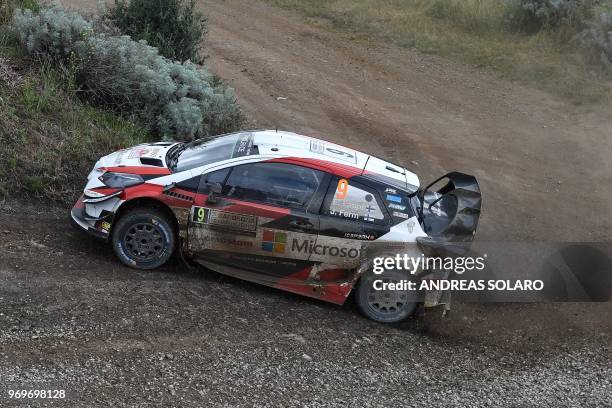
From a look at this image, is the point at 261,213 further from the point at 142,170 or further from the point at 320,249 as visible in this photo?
the point at 142,170

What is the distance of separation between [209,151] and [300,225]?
1508mm

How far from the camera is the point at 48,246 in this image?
31.2 ft

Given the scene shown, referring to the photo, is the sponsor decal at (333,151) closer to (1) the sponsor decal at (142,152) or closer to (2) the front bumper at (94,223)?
(1) the sponsor decal at (142,152)

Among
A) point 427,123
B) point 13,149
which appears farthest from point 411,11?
point 13,149

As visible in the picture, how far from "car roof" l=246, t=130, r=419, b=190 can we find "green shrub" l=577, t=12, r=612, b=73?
415 inches

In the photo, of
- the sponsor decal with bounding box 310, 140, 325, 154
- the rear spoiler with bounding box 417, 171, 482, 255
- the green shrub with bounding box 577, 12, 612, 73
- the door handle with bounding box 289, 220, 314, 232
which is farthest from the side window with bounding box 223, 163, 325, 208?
the green shrub with bounding box 577, 12, 612, 73

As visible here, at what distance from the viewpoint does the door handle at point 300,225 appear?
8992 millimetres

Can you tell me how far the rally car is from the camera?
9.03 metres

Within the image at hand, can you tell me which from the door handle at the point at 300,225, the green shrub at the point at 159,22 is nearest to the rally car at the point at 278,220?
the door handle at the point at 300,225

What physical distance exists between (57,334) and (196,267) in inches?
89.6

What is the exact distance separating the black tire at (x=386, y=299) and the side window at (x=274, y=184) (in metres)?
1.20

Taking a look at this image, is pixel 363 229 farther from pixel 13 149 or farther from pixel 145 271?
pixel 13 149

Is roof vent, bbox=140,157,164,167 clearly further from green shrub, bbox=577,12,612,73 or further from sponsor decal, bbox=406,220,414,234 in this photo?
green shrub, bbox=577,12,612,73

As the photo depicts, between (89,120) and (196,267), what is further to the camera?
(89,120)
